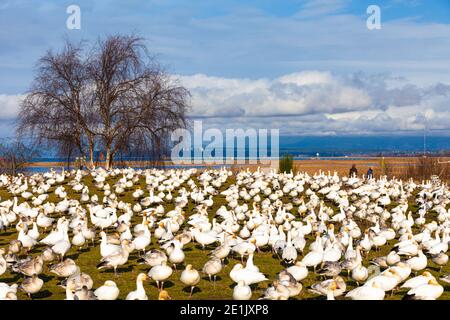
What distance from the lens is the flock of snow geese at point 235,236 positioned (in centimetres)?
1383

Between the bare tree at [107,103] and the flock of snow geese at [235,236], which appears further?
the bare tree at [107,103]

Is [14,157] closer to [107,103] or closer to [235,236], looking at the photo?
[107,103]

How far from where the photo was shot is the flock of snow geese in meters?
13.8

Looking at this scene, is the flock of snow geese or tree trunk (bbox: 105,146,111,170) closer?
the flock of snow geese

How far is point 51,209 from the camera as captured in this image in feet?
88.5

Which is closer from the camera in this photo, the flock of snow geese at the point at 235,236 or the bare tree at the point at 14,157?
the flock of snow geese at the point at 235,236

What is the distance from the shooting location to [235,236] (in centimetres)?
1909

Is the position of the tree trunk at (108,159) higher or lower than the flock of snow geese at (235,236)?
higher

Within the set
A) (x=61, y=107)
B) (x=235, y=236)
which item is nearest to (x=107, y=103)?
(x=61, y=107)

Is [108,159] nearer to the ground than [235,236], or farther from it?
farther from it

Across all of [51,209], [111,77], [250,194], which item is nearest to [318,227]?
[250,194]

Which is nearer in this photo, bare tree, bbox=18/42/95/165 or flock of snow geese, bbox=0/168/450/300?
flock of snow geese, bbox=0/168/450/300

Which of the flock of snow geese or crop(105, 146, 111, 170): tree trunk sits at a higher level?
crop(105, 146, 111, 170): tree trunk

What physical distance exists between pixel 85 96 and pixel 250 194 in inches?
668
